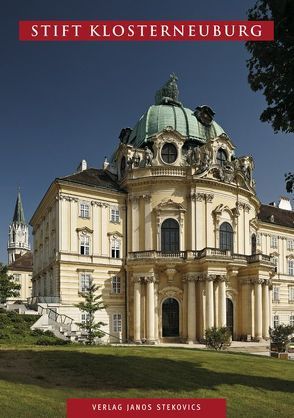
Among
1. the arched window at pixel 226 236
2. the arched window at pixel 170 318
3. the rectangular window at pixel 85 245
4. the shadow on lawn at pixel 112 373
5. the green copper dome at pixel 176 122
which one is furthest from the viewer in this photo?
the green copper dome at pixel 176 122

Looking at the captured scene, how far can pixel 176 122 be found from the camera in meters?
60.2

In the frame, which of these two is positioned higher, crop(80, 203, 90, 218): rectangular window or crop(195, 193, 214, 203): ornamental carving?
crop(195, 193, 214, 203): ornamental carving

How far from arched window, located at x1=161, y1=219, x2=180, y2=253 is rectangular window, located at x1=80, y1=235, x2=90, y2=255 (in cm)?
799

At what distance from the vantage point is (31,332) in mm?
36688

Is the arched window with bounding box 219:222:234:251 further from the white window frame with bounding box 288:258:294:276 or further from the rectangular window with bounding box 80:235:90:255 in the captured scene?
the white window frame with bounding box 288:258:294:276

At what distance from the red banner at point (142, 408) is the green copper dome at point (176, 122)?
44892 mm

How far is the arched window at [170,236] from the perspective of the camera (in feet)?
176

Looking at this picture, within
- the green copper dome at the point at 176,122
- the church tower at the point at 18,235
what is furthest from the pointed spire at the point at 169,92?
the church tower at the point at 18,235

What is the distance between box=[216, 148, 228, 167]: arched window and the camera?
5756 cm

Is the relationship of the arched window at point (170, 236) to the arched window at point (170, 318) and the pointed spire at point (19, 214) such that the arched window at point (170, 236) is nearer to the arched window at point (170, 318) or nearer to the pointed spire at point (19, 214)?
the arched window at point (170, 318)

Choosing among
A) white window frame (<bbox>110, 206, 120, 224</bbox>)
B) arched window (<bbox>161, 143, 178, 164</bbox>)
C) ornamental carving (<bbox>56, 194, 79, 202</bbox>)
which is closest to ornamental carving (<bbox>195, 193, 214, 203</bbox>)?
arched window (<bbox>161, 143, 178, 164</bbox>)

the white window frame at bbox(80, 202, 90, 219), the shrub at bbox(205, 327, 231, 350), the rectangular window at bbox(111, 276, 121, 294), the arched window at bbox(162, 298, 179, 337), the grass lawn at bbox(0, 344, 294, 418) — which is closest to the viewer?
the grass lawn at bbox(0, 344, 294, 418)

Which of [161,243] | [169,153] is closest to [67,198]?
[161,243]

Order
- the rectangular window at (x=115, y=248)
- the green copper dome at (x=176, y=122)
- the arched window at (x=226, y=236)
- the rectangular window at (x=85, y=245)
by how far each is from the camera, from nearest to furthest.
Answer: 1. the rectangular window at (x=85, y=245)
2. the rectangular window at (x=115, y=248)
3. the arched window at (x=226, y=236)
4. the green copper dome at (x=176, y=122)
